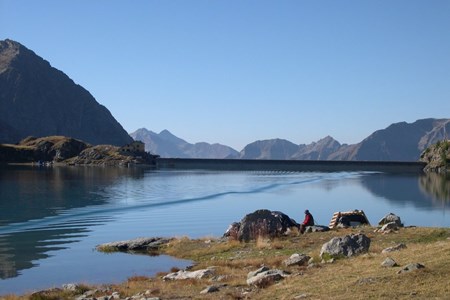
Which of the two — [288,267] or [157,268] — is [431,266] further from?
[157,268]

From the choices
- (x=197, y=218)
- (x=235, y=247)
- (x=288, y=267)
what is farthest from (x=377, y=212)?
(x=288, y=267)

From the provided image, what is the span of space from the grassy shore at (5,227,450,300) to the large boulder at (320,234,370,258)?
0.74 m

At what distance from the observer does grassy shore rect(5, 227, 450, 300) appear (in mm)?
19812

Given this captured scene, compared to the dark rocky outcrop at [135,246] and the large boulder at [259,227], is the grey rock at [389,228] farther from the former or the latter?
the dark rocky outcrop at [135,246]

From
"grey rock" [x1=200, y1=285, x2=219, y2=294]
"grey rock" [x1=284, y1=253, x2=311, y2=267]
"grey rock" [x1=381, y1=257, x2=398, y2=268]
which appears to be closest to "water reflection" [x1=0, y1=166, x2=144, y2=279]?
"grey rock" [x1=200, y1=285, x2=219, y2=294]

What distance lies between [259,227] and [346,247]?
14.3 m

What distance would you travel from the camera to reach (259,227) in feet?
146

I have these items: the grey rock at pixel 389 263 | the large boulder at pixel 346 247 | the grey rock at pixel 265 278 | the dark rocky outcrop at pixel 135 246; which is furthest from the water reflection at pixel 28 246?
the grey rock at pixel 389 263

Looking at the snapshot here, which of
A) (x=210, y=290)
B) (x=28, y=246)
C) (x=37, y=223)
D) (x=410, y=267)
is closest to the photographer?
(x=410, y=267)

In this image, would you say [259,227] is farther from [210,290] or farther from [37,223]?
[37,223]

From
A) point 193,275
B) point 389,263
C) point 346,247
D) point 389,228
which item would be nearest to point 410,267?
point 389,263

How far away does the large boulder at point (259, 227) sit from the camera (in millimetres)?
44188

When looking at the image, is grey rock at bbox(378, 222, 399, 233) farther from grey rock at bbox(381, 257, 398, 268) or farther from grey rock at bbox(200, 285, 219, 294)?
grey rock at bbox(200, 285, 219, 294)

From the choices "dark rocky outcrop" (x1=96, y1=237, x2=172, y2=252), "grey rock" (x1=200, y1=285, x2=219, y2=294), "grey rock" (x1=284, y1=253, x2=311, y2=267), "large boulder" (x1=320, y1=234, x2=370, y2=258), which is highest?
"large boulder" (x1=320, y1=234, x2=370, y2=258)
